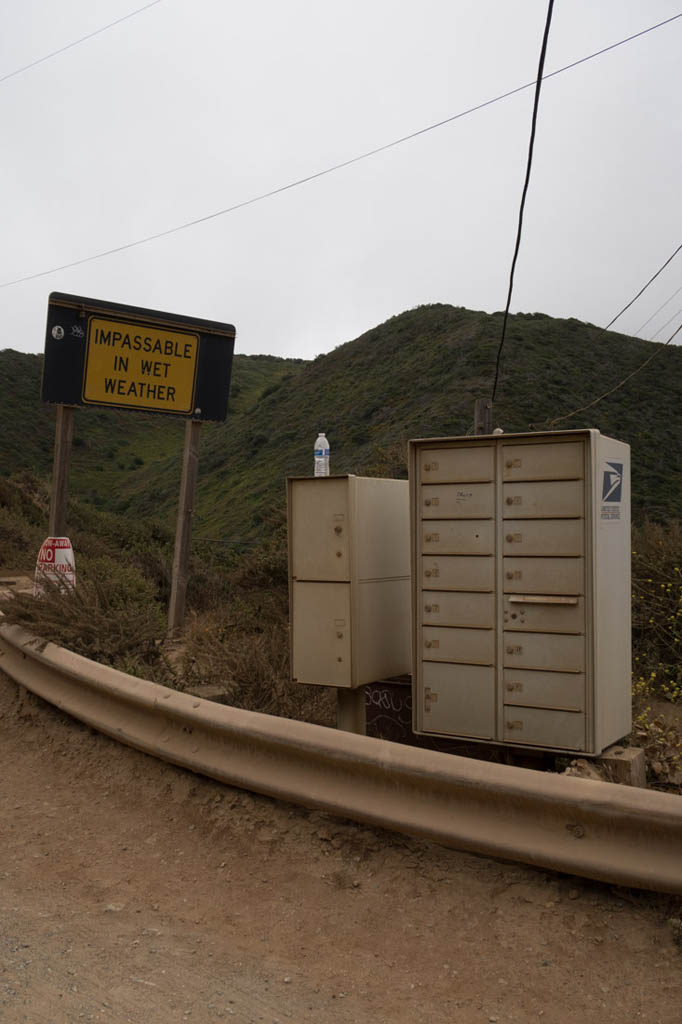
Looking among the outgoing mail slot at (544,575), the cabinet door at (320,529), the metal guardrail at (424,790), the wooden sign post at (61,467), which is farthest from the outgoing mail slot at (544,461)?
the wooden sign post at (61,467)

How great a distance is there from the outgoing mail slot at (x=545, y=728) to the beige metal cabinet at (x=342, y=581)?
0.88 metres

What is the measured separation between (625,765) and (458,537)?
1.39 m

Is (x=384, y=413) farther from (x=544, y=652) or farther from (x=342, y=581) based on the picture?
(x=544, y=652)

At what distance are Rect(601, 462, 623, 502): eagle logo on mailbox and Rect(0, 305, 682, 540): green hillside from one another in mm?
25001

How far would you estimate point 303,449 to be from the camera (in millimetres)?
47469

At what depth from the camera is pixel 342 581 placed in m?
5.13

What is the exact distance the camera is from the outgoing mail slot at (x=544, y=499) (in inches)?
180

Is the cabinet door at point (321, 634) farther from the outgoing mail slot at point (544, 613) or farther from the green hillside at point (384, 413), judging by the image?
the green hillside at point (384, 413)

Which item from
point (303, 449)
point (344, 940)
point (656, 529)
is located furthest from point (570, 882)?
point (303, 449)

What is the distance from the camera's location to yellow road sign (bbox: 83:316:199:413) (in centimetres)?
873

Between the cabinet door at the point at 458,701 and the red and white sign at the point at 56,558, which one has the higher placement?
the red and white sign at the point at 56,558

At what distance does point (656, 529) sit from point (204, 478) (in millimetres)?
45816

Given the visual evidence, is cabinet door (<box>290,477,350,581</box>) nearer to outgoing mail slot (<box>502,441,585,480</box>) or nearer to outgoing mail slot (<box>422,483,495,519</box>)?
outgoing mail slot (<box>422,483,495,519</box>)

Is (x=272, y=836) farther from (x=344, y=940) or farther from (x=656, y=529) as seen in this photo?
(x=656, y=529)
